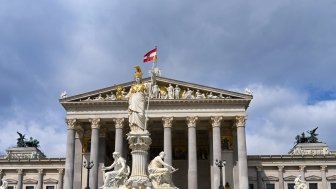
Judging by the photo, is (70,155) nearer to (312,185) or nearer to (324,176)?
(312,185)

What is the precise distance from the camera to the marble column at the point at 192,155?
2309 inches

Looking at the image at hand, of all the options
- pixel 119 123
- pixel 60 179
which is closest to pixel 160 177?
pixel 119 123

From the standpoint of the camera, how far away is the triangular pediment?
63.6 metres

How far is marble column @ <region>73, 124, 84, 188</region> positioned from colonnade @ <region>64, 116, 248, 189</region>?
348 cm

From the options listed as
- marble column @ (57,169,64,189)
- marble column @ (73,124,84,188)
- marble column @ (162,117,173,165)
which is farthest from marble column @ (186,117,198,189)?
marble column @ (57,169,64,189)

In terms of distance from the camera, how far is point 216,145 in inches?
2367

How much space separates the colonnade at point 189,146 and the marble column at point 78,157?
3484 millimetres

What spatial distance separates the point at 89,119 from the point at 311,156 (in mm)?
35306

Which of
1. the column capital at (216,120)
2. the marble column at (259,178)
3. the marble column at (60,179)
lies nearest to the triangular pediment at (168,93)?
the column capital at (216,120)

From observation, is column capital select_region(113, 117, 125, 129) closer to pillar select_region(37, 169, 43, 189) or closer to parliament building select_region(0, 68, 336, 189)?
parliament building select_region(0, 68, 336, 189)

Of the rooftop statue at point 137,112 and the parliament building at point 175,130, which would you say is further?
the parliament building at point 175,130

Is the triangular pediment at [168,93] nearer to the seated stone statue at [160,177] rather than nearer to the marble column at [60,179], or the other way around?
the marble column at [60,179]

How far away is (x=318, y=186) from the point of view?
7400 centimetres

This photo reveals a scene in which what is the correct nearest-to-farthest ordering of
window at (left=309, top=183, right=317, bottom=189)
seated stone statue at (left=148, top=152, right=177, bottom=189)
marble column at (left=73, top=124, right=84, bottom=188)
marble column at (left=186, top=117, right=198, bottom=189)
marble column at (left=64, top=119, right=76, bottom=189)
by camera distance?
seated stone statue at (left=148, top=152, right=177, bottom=189) < marble column at (left=186, top=117, right=198, bottom=189) < marble column at (left=64, top=119, right=76, bottom=189) < marble column at (left=73, top=124, right=84, bottom=188) < window at (left=309, top=183, right=317, bottom=189)
